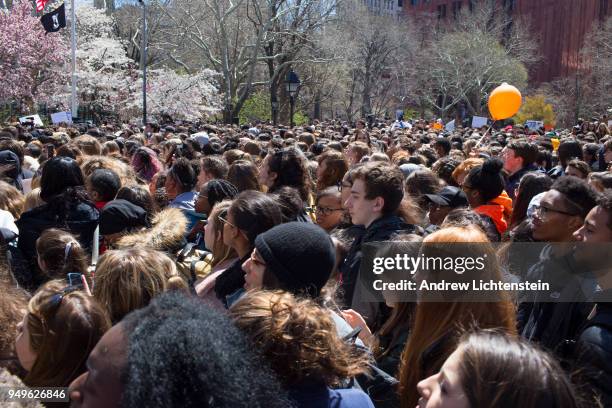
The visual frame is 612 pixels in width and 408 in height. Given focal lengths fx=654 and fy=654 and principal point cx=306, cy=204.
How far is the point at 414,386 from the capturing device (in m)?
2.61

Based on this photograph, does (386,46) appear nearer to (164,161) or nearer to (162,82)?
(162,82)

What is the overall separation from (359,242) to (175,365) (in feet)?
8.91

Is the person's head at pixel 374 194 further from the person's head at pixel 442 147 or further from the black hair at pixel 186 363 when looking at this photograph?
the person's head at pixel 442 147

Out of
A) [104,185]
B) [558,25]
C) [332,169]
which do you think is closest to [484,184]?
[332,169]

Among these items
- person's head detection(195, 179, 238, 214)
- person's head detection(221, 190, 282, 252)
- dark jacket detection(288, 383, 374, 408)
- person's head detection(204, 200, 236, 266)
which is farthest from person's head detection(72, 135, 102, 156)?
dark jacket detection(288, 383, 374, 408)

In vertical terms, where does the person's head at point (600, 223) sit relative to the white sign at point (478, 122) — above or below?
above

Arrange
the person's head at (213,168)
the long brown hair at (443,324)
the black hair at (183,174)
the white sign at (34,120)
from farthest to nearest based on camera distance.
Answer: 1. the white sign at (34,120)
2. the person's head at (213,168)
3. the black hair at (183,174)
4. the long brown hair at (443,324)

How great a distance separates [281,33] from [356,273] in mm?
34882

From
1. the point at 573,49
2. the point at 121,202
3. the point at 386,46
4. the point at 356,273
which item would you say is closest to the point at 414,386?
the point at 356,273

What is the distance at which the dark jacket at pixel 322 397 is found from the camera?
2033 millimetres

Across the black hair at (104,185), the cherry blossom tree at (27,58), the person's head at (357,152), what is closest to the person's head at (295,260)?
the black hair at (104,185)

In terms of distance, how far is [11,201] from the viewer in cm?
539

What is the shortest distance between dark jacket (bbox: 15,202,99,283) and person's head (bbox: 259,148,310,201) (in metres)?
1.63

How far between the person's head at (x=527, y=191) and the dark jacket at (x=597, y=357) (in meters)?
2.34
